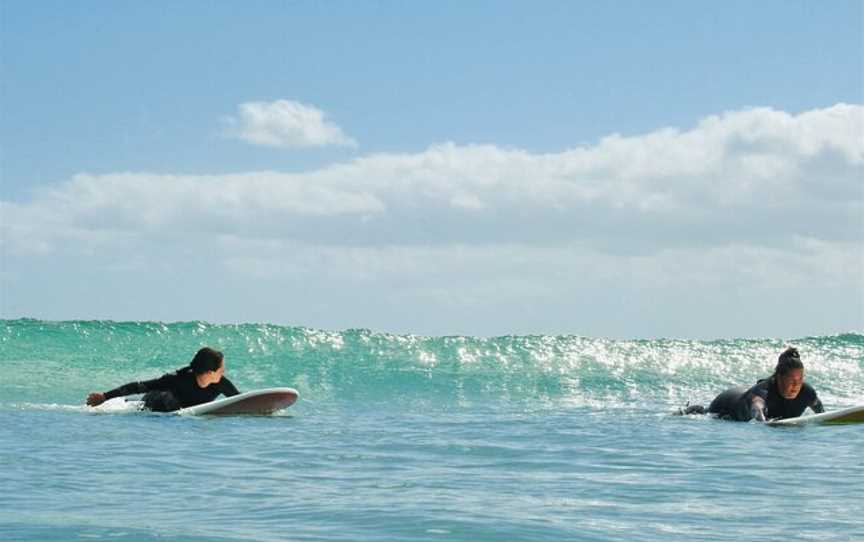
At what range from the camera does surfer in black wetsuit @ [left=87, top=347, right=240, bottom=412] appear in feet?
45.2

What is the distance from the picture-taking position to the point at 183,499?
→ 7.12 m

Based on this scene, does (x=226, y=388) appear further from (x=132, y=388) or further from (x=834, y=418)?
(x=834, y=418)

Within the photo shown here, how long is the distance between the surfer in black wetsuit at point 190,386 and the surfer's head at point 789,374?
6.58 m

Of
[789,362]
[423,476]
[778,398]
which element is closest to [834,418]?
[778,398]

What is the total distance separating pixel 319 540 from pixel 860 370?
25336mm

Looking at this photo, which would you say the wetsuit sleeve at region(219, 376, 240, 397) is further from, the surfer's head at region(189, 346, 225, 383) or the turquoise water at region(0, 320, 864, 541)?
the turquoise water at region(0, 320, 864, 541)

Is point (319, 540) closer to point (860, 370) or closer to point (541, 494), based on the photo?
point (541, 494)

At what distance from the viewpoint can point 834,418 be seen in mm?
13000

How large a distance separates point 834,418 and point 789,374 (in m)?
0.82

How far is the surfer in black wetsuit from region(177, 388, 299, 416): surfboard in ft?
0.56

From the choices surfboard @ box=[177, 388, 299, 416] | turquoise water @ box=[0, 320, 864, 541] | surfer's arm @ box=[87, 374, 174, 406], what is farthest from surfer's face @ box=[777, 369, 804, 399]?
surfer's arm @ box=[87, 374, 174, 406]

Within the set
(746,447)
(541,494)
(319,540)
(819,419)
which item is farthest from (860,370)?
(319,540)

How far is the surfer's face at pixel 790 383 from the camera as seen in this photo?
12.8 metres

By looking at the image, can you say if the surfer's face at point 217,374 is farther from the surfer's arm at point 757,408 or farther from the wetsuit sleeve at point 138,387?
the surfer's arm at point 757,408
